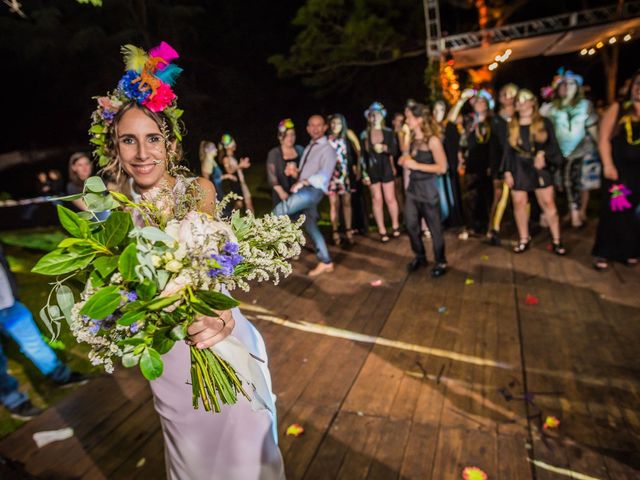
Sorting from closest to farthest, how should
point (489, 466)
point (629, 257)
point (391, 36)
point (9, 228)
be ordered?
point (489, 466)
point (629, 257)
point (9, 228)
point (391, 36)

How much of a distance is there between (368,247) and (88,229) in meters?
5.54

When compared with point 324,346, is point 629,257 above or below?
below

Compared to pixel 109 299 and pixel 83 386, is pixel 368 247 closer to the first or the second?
pixel 83 386

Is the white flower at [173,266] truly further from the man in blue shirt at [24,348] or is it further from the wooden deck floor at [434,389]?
the man in blue shirt at [24,348]

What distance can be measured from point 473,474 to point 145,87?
258cm

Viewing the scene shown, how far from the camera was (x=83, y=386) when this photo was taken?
3.77 m

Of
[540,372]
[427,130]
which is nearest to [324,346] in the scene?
[540,372]

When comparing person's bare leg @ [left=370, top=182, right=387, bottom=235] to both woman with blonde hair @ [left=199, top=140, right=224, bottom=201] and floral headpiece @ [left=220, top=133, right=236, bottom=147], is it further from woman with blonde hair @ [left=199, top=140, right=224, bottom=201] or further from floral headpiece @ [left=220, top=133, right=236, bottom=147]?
floral headpiece @ [left=220, top=133, right=236, bottom=147]

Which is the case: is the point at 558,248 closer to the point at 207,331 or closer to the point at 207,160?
the point at 207,160

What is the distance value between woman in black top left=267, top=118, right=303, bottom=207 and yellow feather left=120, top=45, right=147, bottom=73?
4186mm

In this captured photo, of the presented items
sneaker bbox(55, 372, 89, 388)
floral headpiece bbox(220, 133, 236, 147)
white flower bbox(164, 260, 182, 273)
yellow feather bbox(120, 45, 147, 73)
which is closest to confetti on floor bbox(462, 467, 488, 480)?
white flower bbox(164, 260, 182, 273)

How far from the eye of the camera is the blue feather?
202 cm

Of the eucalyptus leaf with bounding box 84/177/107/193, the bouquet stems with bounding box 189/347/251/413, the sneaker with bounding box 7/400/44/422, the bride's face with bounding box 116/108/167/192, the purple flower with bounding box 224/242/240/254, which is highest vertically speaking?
the bride's face with bounding box 116/108/167/192

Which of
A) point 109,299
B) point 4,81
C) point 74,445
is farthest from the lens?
point 4,81
